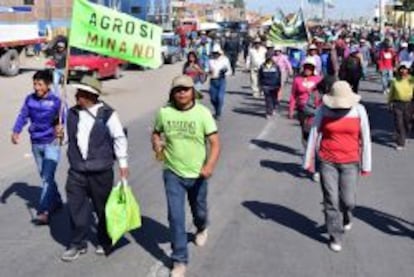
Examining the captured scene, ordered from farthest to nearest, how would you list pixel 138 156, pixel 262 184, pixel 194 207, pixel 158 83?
Result: pixel 158 83, pixel 138 156, pixel 262 184, pixel 194 207

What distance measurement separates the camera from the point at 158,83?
96.2ft

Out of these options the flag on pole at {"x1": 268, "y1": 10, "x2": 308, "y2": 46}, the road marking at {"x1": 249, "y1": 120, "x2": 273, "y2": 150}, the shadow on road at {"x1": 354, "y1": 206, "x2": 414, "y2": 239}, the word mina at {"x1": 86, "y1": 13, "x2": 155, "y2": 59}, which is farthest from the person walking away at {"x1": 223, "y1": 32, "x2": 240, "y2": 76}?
the word mina at {"x1": 86, "y1": 13, "x2": 155, "y2": 59}

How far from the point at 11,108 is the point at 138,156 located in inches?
330

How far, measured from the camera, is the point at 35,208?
927cm

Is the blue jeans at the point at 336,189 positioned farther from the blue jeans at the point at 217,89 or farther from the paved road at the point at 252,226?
the blue jeans at the point at 217,89

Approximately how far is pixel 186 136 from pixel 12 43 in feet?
81.2

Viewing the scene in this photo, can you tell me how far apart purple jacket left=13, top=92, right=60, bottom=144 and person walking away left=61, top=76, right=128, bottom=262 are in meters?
1.37

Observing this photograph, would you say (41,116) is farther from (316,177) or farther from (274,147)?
(274,147)

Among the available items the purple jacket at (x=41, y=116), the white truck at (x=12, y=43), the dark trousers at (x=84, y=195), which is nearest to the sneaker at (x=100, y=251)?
the dark trousers at (x=84, y=195)

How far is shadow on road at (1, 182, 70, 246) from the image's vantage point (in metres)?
8.04

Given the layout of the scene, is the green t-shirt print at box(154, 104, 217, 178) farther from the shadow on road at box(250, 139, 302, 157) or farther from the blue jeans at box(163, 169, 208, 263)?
the shadow on road at box(250, 139, 302, 157)

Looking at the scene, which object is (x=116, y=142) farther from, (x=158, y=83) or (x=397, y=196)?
(x=158, y=83)

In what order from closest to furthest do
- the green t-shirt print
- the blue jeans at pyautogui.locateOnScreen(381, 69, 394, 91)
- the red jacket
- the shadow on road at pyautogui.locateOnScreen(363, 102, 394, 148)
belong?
the green t-shirt print, the shadow on road at pyautogui.locateOnScreen(363, 102, 394, 148), the red jacket, the blue jeans at pyautogui.locateOnScreen(381, 69, 394, 91)

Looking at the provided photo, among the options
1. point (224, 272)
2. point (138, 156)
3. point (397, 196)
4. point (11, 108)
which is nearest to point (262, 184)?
point (397, 196)
